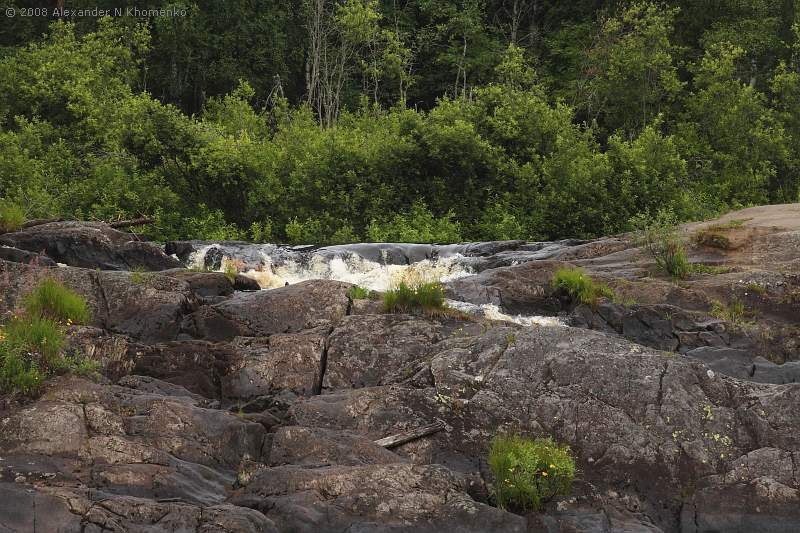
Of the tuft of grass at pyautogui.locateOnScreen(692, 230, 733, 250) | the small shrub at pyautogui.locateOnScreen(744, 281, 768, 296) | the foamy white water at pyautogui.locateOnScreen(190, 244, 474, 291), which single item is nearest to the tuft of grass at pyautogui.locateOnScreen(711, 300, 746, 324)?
the small shrub at pyautogui.locateOnScreen(744, 281, 768, 296)

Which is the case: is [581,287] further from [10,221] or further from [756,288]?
[10,221]

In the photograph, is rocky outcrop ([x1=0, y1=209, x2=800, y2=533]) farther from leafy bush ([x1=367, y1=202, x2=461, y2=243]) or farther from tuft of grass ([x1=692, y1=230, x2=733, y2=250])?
leafy bush ([x1=367, y1=202, x2=461, y2=243])

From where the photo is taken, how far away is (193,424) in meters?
11.0

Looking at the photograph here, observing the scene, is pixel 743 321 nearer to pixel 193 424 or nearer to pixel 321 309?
pixel 321 309

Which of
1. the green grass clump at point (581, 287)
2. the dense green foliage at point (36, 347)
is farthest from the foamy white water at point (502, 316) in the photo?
the dense green foliage at point (36, 347)

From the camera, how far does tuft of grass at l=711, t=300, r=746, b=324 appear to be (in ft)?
52.4

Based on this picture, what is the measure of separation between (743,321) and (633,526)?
21.9 ft

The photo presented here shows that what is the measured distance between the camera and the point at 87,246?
18.7 metres

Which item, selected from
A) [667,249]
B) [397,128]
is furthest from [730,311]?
[397,128]

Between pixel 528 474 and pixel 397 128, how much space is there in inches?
991

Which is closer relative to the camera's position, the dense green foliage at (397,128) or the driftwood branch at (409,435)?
the driftwood branch at (409,435)

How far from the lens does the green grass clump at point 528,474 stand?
1027 centimetres

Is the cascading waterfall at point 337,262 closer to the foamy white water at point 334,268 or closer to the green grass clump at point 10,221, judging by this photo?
the foamy white water at point 334,268

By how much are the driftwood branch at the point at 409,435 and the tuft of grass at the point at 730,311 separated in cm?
646
